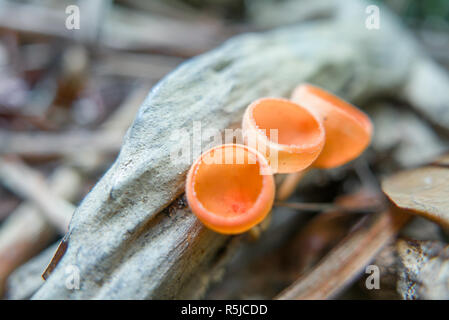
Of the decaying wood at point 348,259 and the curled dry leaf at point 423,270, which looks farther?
the decaying wood at point 348,259

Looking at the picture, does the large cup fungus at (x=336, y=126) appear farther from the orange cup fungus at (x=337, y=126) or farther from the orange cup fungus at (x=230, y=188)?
the orange cup fungus at (x=230, y=188)

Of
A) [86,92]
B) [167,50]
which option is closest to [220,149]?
[167,50]

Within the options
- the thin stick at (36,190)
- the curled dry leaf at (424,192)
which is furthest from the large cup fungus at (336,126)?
the thin stick at (36,190)

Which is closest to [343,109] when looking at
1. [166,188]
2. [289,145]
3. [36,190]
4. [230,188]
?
[289,145]

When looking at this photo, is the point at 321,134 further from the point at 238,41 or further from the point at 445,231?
the point at 238,41

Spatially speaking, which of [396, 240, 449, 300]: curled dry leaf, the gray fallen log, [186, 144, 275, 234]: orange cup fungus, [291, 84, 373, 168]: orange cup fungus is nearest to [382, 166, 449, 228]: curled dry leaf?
[396, 240, 449, 300]: curled dry leaf

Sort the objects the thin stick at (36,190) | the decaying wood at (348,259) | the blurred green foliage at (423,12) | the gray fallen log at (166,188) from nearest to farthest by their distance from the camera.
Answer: the gray fallen log at (166,188), the decaying wood at (348,259), the thin stick at (36,190), the blurred green foliage at (423,12)
